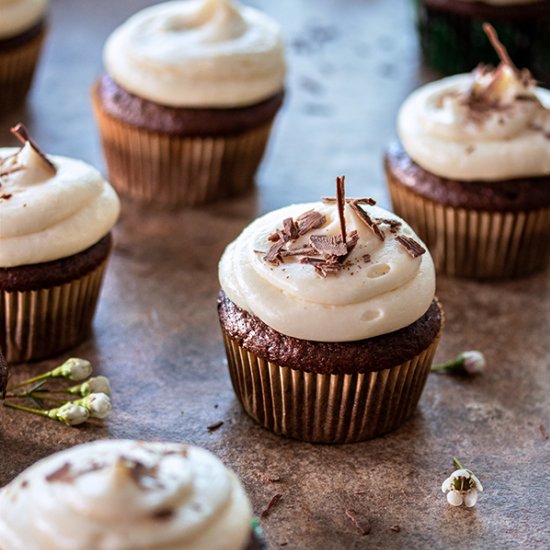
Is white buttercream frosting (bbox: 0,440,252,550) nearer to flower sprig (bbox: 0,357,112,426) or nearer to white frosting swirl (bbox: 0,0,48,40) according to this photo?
flower sprig (bbox: 0,357,112,426)

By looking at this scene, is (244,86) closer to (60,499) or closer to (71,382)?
(71,382)

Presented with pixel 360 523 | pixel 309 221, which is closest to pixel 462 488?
pixel 360 523

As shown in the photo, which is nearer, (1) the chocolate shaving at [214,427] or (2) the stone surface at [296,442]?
(2) the stone surface at [296,442]

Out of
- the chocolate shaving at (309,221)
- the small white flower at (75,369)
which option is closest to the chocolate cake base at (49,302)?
the small white flower at (75,369)

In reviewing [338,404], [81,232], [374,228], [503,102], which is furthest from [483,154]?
[81,232]

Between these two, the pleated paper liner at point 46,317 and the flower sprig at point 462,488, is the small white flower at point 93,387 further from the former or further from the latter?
the flower sprig at point 462,488

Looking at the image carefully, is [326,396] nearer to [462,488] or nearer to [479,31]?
[462,488]

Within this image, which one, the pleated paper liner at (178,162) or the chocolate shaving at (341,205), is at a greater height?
the chocolate shaving at (341,205)

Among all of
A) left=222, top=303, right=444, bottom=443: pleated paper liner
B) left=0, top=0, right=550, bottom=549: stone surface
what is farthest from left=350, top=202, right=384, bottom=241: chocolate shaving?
left=0, top=0, right=550, bottom=549: stone surface
